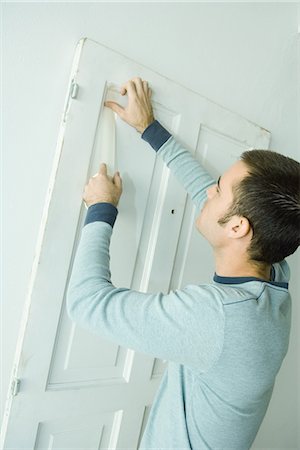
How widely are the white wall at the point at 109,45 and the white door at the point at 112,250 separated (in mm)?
76

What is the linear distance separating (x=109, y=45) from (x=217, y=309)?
884 mm

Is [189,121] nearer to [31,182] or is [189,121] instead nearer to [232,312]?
[31,182]

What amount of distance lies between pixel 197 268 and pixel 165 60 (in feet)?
2.57

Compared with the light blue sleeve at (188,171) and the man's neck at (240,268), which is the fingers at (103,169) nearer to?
the light blue sleeve at (188,171)

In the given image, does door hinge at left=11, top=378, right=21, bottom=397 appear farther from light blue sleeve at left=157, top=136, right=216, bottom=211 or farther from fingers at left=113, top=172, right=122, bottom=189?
light blue sleeve at left=157, top=136, right=216, bottom=211

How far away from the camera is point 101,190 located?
39.8 inches

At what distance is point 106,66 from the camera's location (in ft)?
3.57

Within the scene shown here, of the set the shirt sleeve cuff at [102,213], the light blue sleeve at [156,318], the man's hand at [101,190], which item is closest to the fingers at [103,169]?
the man's hand at [101,190]

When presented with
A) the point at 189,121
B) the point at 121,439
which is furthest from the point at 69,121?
the point at 121,439

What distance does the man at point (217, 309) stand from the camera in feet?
2.69

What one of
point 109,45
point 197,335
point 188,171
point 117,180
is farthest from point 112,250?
point 109,45

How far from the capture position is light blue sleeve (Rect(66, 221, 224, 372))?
2.67ft

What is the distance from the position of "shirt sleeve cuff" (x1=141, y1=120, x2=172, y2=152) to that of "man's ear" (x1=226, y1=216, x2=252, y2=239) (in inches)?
15.4

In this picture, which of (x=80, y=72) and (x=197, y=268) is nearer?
(x=80, y=72)
